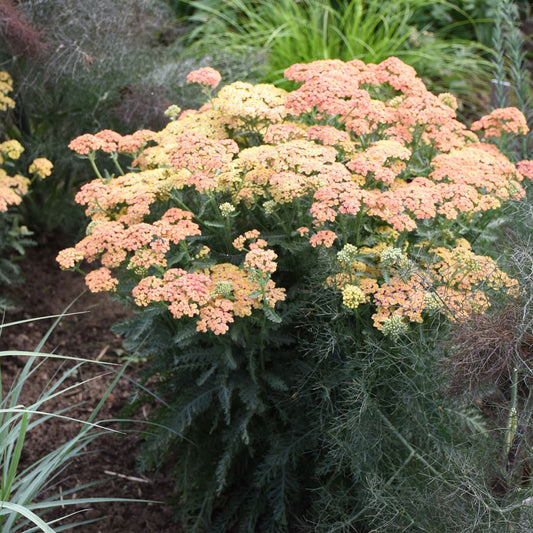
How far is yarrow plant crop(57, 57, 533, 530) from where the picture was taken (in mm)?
1965

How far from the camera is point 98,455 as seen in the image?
2.90 meters

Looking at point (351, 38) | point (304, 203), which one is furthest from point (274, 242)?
point (351, 38)

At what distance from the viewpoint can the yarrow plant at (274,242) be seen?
196 cm

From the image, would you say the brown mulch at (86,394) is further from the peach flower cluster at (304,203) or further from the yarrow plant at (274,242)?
the peach flower cluster at (304,203)

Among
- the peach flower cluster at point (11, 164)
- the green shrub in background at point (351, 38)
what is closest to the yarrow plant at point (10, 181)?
the peach flower cluster at point (11, 164)

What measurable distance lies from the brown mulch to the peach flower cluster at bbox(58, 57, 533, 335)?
2.05 feet

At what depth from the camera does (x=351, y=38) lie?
4668 mm

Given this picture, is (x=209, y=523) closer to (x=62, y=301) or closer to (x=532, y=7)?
(x=62, y=301)

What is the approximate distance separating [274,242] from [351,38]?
301 cm

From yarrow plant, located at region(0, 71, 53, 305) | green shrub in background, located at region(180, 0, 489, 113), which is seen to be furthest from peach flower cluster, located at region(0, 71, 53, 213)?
green shrub in background, located at region(180, 0, 489, 113)

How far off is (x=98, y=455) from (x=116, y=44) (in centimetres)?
210

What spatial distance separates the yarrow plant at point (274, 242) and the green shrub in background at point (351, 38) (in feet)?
7.39

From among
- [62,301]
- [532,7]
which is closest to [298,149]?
[62,301]

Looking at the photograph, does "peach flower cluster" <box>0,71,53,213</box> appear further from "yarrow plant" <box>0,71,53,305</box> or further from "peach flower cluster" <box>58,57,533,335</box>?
"peach flower cluster" <box>58,57,533,335</box>
